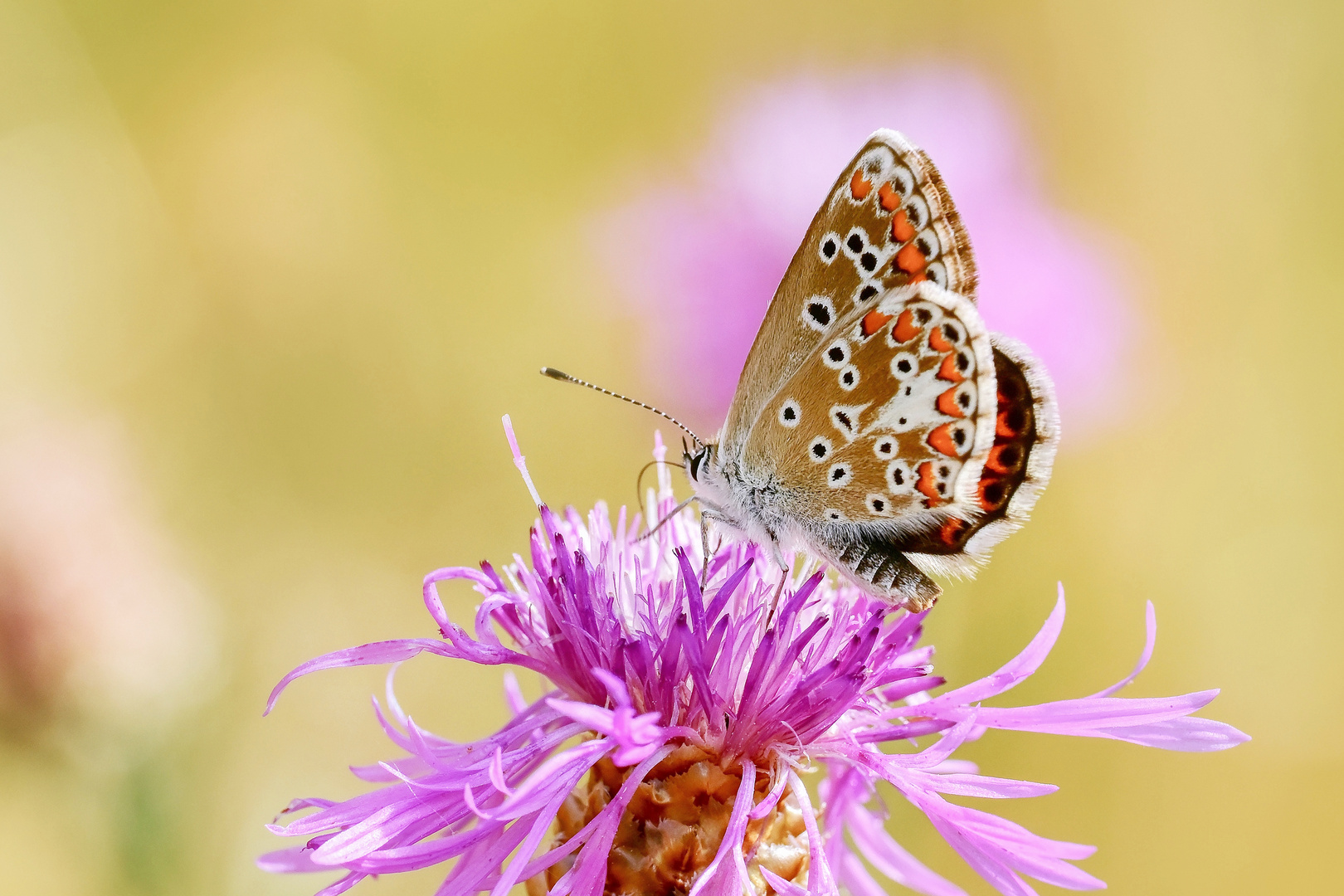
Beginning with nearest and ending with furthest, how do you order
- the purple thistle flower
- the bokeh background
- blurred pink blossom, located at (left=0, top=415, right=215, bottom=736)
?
the purple thistle flower
blurred pink blossom, located at (left=0, top=415, right=215, bottom=736)
the bokeh background

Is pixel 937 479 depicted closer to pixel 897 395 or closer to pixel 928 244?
pixel 897 395

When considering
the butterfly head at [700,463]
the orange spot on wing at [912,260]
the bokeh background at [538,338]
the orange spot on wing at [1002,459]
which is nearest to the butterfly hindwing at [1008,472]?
the orange spot on wing at [1002,459]

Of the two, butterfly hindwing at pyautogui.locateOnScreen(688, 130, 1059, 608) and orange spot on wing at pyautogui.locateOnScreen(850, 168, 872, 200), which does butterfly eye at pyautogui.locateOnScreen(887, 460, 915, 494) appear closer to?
butterfly hindwing at pyautogui.locateOnScreen(688, 130, 1059, 608)

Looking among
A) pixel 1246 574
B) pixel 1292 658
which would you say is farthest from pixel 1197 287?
pixel 1292 658

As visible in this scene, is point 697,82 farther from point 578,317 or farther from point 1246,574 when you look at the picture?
point 1246,574

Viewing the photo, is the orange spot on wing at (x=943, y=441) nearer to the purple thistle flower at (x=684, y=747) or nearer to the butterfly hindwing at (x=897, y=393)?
the butterfly hindwing at (x=897, y=393)

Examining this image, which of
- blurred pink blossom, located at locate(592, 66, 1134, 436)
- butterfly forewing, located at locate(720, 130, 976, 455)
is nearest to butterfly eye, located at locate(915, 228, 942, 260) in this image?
butterfly forewing, located at locate(720, 130, 976, 455)

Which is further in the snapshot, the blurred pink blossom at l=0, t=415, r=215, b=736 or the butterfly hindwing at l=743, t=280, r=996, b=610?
the blurred pink blossom at l=0, t=415, r=215, b=736
